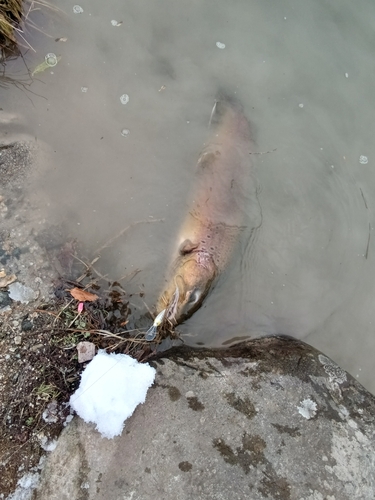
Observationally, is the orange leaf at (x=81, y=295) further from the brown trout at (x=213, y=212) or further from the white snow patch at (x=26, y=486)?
the white snow patch at (x=26, y=486)

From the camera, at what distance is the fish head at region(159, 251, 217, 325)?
353 cm

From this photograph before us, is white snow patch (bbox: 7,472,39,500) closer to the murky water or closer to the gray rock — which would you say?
the gray rock

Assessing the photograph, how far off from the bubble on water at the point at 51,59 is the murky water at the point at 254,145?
62mm

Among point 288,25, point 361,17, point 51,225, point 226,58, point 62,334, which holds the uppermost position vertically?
point 361,17

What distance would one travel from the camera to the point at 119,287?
3.59 meters

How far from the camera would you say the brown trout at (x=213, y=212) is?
3666 millimetres

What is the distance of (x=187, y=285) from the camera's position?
3660mm

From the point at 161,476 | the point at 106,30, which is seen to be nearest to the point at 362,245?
the point at 161,476

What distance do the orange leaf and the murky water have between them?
11.0 inches

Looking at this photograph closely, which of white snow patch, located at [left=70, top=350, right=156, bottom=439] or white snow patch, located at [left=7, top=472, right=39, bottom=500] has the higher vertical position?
white snow patch, located at [left=70, top=350, right=156, bottom=439]

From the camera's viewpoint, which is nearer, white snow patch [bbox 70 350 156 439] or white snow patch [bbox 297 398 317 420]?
white snow patch [bbox 70 350 156 439]

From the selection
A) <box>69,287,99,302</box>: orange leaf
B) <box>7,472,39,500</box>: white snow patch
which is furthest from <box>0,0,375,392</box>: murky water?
<box>7,472,39,500</box>: white snow patch

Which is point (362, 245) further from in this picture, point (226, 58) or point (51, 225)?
point (51, 225)

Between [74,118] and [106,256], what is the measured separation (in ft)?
4.52
